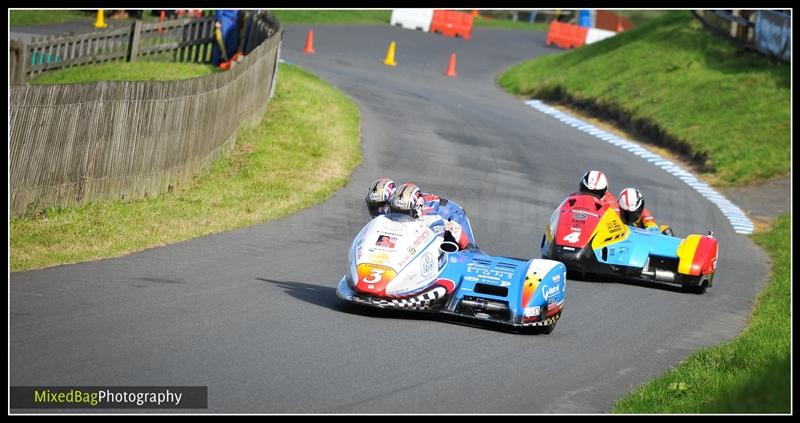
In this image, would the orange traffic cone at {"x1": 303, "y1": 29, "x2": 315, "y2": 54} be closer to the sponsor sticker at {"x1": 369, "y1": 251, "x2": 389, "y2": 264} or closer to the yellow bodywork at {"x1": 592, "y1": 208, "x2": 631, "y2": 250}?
the yellow bodywork at {"x1": 592, "y1": 208, "x2": 631, "y2": 250}

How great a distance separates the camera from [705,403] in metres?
8.73

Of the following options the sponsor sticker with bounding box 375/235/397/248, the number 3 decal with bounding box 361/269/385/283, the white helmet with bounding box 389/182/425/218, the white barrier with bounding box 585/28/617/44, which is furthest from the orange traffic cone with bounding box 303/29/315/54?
the number 3 decal with bounding box 361/269/385/283

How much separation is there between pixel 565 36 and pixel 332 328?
37911mm

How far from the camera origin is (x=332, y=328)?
1063 cm

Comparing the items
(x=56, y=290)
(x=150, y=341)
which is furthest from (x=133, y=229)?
(x=150, y=341)

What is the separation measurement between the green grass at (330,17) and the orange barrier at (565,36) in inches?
252

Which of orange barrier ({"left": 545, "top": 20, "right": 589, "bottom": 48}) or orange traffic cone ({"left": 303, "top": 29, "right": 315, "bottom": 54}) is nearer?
orange traffic cone ({"left": 303, "top": 29, "right": 315, "bottom": 54})

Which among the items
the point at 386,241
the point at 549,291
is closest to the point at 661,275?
the point at 549,291

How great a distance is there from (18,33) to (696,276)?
22980mm

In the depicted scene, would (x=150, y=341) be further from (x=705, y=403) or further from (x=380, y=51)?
(x=380, y=51)

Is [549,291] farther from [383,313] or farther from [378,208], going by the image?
[378,208]

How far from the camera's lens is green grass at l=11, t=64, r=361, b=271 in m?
13.3

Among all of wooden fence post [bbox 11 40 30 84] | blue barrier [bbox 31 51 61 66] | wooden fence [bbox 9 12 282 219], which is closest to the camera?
wooden fence [bbox 9 12 282 219]

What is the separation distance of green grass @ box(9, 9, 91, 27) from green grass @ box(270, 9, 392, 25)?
7.56 meters
